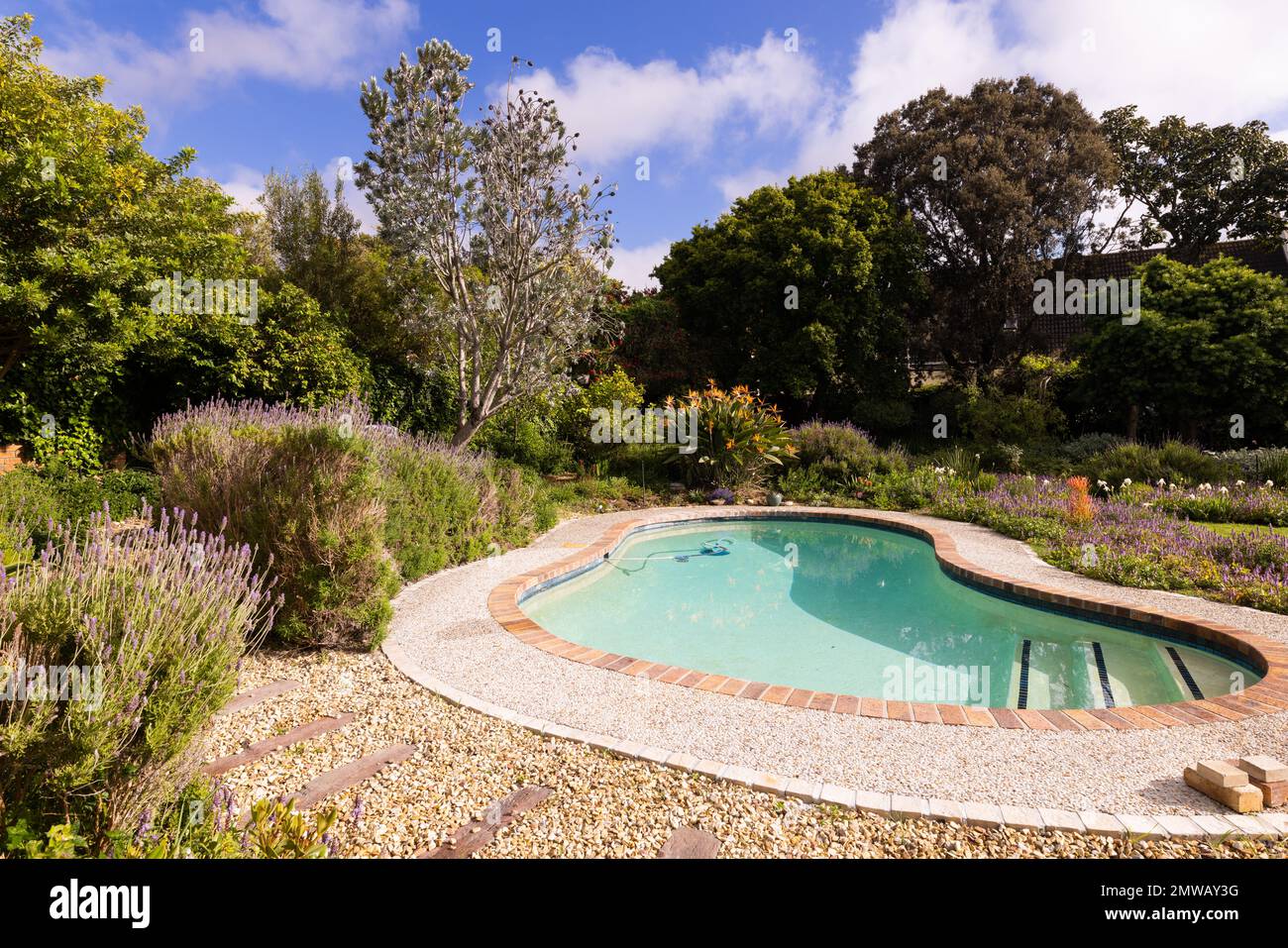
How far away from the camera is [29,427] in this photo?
8.02 metres

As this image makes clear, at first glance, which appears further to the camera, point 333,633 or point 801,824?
point 333,633

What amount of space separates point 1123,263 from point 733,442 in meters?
15.2

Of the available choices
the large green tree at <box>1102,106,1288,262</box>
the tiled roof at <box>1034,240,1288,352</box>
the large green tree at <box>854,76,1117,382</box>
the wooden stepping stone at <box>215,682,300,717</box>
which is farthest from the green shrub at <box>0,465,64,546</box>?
the large green tree at <box>1102,106,1288,262</box>

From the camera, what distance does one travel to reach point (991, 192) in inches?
595

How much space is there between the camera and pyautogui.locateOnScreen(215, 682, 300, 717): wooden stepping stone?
3369mm

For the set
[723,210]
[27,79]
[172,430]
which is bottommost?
[172,430]

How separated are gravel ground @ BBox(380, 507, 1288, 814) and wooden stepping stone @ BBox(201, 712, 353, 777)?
75cm

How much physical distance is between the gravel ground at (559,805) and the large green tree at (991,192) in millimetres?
16363

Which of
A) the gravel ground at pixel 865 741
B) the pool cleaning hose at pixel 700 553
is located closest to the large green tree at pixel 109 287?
the pool cleaning hose at pixel 700 553

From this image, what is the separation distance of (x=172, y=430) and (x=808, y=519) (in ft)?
29.7

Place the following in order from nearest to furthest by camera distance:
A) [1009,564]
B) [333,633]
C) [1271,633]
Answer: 1. [333,633]
2. [1271,633]
3. [1009,564]

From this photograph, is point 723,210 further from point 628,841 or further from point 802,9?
point 628,841

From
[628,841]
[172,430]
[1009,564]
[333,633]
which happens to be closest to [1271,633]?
[1009,564]
